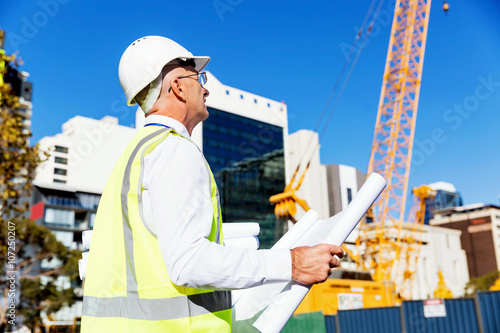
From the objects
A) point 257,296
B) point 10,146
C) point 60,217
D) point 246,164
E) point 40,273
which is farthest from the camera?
point 246,164

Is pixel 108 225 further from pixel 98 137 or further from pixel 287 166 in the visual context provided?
pixel 287 166

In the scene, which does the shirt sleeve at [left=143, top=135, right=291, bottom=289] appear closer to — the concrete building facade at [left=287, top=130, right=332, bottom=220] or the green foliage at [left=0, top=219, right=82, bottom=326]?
the green foliage at [left=0, top=219, right=82, bottom=326]

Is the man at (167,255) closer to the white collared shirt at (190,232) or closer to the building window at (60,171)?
the white collared shirt at (190,232)

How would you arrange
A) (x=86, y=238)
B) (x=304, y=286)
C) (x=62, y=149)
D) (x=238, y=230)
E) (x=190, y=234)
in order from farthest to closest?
(x=62, y=149)
(x=238, y=230)
(x=86, y=238)
(x=304, y=286)
(x=190, y=234)

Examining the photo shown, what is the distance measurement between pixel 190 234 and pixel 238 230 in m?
0.63

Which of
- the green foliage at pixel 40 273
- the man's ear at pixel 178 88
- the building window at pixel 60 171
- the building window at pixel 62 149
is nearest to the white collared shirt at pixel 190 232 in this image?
the man's ear at pixel 178 88

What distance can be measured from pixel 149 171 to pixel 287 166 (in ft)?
297

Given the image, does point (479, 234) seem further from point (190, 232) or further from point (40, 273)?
point (190, 232)

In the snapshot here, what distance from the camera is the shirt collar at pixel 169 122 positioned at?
5.01 ft

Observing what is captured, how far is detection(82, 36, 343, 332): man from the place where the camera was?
1230mm

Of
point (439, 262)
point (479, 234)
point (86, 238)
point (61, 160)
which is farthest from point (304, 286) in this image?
point (479, 234)

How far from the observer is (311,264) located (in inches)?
51.8

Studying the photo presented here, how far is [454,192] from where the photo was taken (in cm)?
18262

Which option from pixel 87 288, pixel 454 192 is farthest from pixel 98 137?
pixel 454 192
